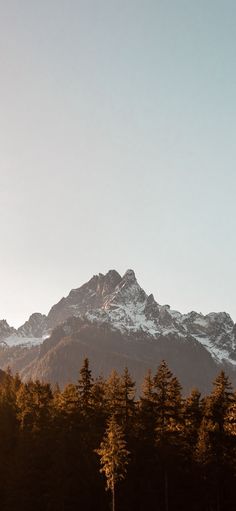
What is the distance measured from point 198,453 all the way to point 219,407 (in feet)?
18.0

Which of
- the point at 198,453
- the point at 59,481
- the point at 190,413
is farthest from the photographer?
the point at 190,413

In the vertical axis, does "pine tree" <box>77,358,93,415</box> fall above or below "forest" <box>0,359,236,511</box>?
above

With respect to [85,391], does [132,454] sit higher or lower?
lower

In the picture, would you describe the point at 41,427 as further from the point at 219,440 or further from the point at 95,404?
the point at 219,440

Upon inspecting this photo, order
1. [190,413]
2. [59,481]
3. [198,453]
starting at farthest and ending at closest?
[190,413] → [198,453] → [59,481]

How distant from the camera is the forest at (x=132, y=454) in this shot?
60.8 metres

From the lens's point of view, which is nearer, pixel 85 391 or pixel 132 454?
pixel 85 391

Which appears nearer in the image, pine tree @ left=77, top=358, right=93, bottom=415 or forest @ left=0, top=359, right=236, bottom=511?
forest @ left=0, top=359, right=236, bottom=511

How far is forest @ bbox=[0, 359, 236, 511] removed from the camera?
60.8 m

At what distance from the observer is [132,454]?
64438 millimetres

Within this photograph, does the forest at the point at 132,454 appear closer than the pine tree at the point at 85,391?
Yes

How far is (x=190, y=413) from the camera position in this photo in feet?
225

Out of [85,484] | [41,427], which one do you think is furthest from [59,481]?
[41,427]

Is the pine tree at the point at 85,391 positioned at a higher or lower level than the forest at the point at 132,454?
higher
